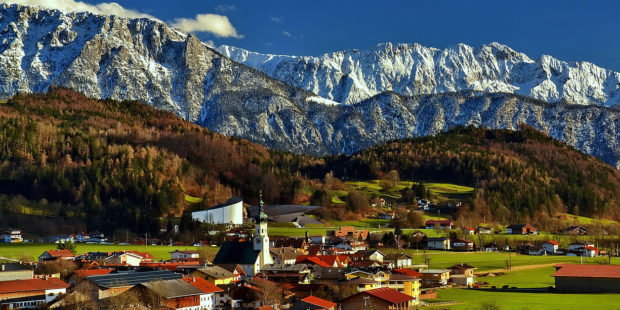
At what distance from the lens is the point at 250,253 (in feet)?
280

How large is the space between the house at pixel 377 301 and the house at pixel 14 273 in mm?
27645

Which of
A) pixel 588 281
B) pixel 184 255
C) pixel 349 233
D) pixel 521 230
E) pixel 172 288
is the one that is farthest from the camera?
pixel 521 230

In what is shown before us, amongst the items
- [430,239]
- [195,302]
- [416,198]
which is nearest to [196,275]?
[195,302]

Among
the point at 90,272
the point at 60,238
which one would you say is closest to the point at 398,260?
the point at 90,272

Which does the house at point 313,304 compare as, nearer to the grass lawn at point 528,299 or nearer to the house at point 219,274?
the grass lawn at point 528,299

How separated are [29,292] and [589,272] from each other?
51182 mm

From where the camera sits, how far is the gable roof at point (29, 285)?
62406 millimetres

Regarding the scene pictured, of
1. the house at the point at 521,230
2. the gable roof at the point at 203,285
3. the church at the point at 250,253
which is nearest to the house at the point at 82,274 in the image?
the gable roof at the point at 203,285

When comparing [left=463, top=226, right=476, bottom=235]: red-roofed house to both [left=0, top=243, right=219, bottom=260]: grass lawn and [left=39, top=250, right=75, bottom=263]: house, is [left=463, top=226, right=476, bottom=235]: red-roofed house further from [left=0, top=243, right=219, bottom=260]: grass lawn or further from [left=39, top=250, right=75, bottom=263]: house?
[left=39, top=250, right=75, bottom=263]: house

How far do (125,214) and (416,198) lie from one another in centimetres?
6282

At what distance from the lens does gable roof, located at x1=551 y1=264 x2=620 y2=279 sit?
76.6m

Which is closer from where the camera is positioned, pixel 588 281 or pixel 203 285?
pixel 203 285

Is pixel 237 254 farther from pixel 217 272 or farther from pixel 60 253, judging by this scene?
pixel 60 253

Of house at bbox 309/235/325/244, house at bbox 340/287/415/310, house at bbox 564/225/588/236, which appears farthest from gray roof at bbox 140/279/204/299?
house at bbox 564/225/588/236
